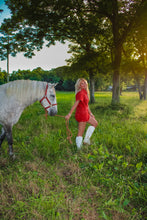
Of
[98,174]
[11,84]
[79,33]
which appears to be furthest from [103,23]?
[98,174]

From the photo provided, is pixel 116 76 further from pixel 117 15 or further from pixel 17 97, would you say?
pixel 17 97

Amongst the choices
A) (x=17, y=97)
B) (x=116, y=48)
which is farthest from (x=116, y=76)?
(x=17, y=97)

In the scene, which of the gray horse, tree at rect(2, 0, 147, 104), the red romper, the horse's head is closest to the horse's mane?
the gray horse

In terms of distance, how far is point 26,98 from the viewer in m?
3.72

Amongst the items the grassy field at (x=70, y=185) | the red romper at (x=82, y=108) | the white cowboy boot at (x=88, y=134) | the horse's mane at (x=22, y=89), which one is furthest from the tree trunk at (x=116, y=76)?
the horse's mane at (x=22, y=89)

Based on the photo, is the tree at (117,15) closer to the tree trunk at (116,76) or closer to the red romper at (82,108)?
the tree trunk at (116,76)

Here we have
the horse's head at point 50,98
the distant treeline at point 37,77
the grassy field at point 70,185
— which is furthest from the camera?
the distant treeline at point 37,77

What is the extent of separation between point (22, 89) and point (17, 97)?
9.8 inches

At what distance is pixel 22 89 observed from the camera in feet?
12.0

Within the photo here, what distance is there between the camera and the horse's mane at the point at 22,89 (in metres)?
3.63

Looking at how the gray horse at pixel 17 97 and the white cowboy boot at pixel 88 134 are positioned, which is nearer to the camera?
the gray horse at pixel 17 97

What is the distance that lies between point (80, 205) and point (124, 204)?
68 cm

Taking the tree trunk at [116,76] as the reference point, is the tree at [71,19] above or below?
above

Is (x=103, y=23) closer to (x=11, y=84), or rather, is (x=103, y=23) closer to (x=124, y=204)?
(x=11, y=84)
